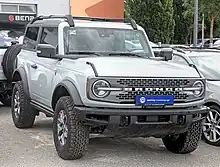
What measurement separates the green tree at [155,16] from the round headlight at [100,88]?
21.8 meters

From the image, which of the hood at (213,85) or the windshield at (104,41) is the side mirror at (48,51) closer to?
the windshield at (104,41)

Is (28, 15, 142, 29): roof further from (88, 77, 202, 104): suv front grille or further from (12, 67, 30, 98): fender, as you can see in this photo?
(88, 77, 202, 104): suv front grille

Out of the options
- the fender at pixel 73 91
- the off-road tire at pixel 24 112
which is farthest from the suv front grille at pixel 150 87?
the off-road tire at pixel 24 112

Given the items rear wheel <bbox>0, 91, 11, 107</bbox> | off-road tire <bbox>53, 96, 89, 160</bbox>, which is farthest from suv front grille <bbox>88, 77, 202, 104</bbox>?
rear wheel <bbox>0, 91, 11, 107</bbox>

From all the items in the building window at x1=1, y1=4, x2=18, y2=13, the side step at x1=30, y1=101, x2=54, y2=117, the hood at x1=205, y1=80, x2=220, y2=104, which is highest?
the building window at x1=1, y1=4, x2=18, y2=13

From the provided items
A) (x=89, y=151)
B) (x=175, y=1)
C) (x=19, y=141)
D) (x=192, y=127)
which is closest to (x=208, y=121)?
(x=192, y=127)

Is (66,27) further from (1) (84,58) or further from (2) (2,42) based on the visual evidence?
(2) (2,42)

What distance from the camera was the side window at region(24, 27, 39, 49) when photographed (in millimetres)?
8047

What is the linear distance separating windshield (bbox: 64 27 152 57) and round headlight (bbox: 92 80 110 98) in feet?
4.34

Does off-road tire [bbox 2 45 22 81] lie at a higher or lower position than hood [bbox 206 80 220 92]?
higher

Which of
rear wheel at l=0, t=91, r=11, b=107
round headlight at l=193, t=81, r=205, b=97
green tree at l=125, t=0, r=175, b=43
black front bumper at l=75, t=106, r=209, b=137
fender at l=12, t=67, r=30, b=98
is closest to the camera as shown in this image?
black front bumper at l=75, t=106, r=209, b=137

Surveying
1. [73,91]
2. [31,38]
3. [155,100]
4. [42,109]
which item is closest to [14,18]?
[31,38]

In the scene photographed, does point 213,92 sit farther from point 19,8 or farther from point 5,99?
point 19,8

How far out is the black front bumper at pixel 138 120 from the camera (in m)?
5.43
